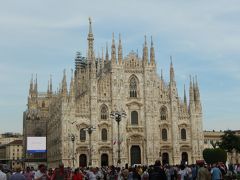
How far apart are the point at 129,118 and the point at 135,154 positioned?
5369 mm

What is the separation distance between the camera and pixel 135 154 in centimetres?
6500

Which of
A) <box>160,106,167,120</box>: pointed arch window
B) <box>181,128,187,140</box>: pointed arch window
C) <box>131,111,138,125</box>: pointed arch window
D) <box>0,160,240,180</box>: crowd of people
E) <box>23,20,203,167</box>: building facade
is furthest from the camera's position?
<box>181,128,187,140</box>: pointed arch window

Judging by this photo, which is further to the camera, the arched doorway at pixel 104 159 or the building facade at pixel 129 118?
the arched doorway at pixel 104 159

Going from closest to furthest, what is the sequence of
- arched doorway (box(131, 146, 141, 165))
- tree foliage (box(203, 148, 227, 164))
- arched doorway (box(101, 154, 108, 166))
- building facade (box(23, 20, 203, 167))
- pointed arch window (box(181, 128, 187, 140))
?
tree foliage (box(203, 148, 227, 164)) < building facade (box(23, 20, 203, 167)) < arched doorway (box(101, 154, 108, 166)) < arched doorway (box(131, 146, 141, 165)) < pointed arch window (box(181, 128, 187, 140))

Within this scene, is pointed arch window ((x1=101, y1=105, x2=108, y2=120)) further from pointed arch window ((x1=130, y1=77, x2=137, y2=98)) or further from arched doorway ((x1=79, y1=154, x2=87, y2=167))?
arched doorway ((x1=79, y1=154, x2=87, y2=167))

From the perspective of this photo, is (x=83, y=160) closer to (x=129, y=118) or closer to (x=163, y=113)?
(x=129, y=118)

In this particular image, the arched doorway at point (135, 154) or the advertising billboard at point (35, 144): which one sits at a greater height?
the advertising billboard at point (35, 144)

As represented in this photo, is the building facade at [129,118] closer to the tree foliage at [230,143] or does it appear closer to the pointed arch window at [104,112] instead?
the pointed arch window at [104,112]

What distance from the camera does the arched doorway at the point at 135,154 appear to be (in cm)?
6481

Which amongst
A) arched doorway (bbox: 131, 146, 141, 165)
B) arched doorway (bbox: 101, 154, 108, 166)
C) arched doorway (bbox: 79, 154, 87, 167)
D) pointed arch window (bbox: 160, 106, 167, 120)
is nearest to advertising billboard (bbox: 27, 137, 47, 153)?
arched doorway (bbox: 79, 154, 87, 167)

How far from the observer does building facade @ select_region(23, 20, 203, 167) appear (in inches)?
2421

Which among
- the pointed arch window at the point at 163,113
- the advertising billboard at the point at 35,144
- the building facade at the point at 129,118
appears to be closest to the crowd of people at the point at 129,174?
the building facade at the point at 129,118

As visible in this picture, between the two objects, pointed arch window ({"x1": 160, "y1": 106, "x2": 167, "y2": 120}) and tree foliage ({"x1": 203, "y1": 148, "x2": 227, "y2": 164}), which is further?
pointed arch window ({"x1": 160, "y1": 106, "x2": 167, "y2": 120})

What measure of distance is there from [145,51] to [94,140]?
15.5m
